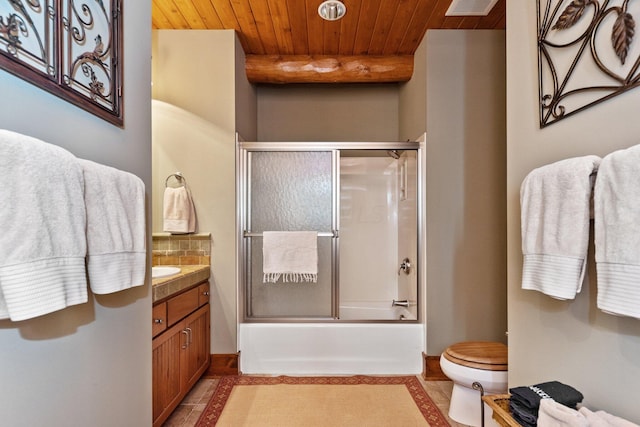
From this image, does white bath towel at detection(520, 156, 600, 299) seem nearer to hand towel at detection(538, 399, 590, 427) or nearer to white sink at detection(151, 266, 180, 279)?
hand towel at detection(538, 399, 590, 427)

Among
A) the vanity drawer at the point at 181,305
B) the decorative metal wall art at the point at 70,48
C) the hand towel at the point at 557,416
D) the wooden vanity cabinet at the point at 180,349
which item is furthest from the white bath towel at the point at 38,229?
the hand towel at the point at 557,416

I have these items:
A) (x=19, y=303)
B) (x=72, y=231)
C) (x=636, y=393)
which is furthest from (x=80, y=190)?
(x=636, y=393)

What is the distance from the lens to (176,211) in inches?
93.4

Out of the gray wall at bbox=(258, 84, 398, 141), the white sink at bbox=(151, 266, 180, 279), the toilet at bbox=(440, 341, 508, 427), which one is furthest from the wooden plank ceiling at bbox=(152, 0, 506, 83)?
the toilet at bbox=(440, 341, 508, 427)

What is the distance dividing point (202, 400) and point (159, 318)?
82 cm

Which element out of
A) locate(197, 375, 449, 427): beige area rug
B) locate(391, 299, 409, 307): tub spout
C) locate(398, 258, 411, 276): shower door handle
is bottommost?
locate(197, 375, 449, 427): beige area rug

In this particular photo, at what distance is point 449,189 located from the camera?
2.48 m

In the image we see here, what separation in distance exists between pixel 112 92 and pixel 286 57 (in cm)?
203

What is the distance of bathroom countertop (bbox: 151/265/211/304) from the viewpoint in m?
1.69

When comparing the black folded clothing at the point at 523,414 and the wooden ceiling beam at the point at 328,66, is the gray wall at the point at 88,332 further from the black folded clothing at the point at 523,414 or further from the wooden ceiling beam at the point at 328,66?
the wooden ceiling beam at the point at 328,66

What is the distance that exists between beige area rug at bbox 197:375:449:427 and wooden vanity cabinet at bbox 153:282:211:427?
222 millimetres

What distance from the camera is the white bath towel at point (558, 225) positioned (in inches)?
35.4

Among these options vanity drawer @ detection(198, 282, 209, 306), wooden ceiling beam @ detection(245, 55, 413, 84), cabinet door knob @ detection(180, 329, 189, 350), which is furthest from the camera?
wooden ceiling beam @ detection(245, 55, 413, 84)

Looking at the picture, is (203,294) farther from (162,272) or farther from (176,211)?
(176,211)
